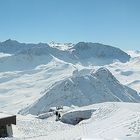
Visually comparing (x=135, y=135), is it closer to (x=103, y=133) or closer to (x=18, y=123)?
(x=103, y=133)

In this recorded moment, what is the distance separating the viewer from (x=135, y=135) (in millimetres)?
26406

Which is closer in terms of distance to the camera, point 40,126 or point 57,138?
point 57,138

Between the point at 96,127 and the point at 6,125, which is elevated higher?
the point at 96,127

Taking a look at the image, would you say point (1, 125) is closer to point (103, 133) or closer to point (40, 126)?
point (40, 126)

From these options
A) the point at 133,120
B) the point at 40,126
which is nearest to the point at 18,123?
the point at 40,126

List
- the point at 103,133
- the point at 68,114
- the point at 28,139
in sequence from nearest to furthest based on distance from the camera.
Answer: the point at 103,133 → the point at 28,139 → the point at 68,114

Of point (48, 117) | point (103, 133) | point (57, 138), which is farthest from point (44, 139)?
point (48, 117)

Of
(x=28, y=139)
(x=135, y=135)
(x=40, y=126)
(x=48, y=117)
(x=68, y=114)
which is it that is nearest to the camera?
(x=135, y=135)

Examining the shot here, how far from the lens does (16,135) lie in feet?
129

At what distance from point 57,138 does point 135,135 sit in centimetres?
664

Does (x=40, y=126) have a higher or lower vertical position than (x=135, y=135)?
lower

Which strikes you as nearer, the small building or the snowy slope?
the snowy slope

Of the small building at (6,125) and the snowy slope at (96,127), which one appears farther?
the small building at (6,125)

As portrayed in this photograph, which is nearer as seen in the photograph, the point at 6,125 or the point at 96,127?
the point at 96,127
